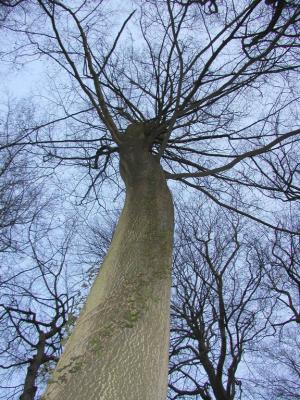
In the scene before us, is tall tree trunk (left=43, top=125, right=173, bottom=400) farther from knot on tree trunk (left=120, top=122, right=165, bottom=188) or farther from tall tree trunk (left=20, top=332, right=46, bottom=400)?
tall tree trunk (left=20, top=332, right=46, bottom=400)

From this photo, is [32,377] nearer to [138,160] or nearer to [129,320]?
[138,160]

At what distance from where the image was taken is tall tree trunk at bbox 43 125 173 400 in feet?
6.36

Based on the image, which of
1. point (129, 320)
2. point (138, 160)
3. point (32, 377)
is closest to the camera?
point (129, 320)

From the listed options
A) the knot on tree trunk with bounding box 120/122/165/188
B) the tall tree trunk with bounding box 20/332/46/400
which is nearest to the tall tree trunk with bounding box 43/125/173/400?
the knot on tree trunk with bounding box 120/122/165/188

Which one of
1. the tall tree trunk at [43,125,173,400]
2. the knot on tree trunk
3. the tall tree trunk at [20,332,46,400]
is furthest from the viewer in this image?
the tall tree trunk at [20,332,46,400]

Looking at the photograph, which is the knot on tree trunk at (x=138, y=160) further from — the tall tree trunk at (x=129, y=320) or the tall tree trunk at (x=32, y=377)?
the tall tree trunk at (x=32, y=377)

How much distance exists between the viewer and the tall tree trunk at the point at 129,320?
1938 millimetres

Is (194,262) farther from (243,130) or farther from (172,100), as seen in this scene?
(172,100)

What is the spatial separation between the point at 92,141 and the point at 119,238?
311 cm

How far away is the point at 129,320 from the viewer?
2301 millimetres

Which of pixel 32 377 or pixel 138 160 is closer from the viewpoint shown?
pixel 138 160

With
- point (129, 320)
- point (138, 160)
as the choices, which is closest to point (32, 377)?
point (138, 160)

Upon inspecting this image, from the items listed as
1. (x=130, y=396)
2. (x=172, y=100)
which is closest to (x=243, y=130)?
(x=172, y=100)

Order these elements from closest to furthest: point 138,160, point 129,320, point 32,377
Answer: point 129,320 < point 138,160 < point 32,377
